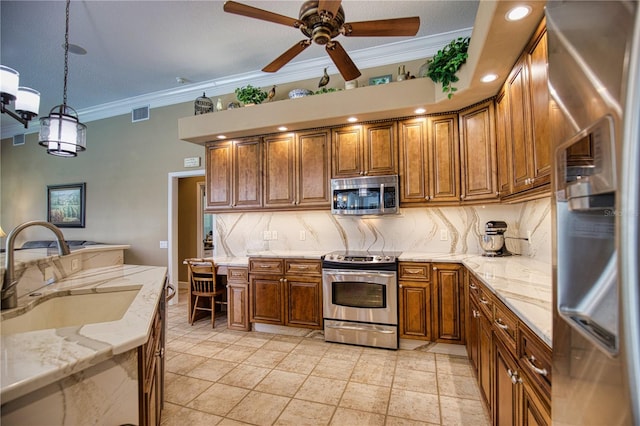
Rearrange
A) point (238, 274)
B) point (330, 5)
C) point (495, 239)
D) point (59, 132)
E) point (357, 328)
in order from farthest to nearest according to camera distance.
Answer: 1. point (238, 274)
2. point (357, 328)
3. point (495, 239)
4. point (59, 132)
5. point (330, 5)

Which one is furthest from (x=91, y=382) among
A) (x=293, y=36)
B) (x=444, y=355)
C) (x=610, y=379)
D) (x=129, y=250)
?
(x=129, y=250)

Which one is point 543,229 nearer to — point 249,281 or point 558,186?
point 558,186

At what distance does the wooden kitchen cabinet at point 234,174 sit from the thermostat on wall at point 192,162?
0.67m

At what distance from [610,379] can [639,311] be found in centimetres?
14

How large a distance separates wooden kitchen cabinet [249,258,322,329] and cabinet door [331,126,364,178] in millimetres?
1141

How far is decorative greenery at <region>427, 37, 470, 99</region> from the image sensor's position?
2.67m

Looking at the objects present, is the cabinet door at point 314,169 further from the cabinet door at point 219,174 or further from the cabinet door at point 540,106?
the cabinet door at point 540,106

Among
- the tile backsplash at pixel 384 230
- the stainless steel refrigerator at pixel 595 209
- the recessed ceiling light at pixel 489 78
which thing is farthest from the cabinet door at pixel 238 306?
the stainless steel refrigerator at pixel 595 209

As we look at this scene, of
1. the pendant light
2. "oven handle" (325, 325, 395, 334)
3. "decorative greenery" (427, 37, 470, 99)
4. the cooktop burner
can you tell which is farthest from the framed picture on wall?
"decorative greenery" (427, 37, 470, 99)

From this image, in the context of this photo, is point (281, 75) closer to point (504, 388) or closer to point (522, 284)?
point (522, 284)

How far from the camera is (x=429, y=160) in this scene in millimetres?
3307

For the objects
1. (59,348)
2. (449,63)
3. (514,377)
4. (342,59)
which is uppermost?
(449,63)

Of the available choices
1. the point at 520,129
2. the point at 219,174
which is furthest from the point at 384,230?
the point at 219,174

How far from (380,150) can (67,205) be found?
623 centimetres
